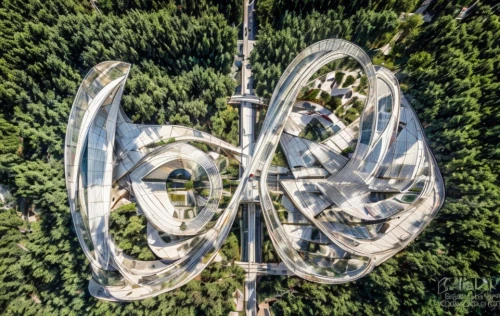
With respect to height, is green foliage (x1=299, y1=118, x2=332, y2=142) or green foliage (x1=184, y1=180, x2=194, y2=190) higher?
green foliage (x1=299, y1=118, x2=332, y2=142)

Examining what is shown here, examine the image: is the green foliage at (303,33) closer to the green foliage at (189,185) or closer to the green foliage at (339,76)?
the green foliage at (339,76)

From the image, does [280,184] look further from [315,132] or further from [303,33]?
[303,33]

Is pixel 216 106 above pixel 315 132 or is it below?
above

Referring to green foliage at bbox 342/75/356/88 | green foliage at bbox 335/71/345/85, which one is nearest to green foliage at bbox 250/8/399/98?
green foliage at bbox 335/71/345/85

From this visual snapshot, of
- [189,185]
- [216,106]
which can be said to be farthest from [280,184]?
[216,106]

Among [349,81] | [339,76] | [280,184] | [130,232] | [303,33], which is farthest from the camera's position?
[339,76]

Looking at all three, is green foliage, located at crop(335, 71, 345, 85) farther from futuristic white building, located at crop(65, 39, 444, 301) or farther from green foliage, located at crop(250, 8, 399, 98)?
futuristic white building, located at crop(65, 39, 444, 301)

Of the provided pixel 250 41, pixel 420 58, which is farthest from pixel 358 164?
pixel 250 41

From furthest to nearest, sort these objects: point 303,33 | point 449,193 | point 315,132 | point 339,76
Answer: point 339,76 < point 315,132 < point 303,33 < point 449,193

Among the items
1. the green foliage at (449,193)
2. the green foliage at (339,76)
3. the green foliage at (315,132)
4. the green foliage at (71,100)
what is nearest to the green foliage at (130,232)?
the green foliage at (71,100)
